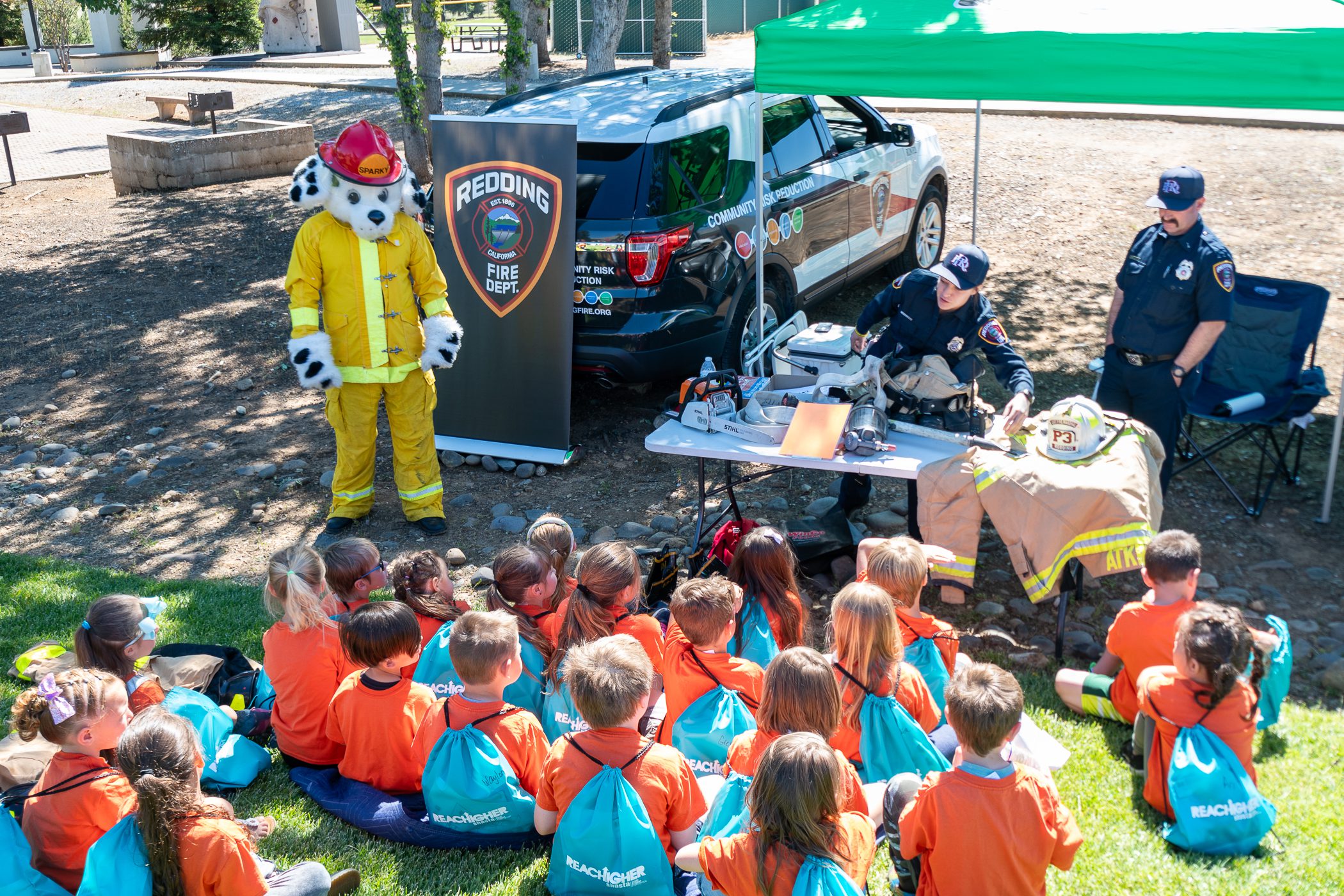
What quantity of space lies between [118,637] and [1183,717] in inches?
141

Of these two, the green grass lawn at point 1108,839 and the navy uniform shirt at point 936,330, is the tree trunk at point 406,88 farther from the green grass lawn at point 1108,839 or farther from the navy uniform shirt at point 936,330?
the green grass lawn at point 1108,839

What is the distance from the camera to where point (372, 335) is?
605 centimetres

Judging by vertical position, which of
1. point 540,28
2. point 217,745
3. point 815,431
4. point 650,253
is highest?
point 540,28

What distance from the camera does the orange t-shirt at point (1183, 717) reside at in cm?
356

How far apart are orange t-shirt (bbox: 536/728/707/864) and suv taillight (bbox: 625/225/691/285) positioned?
3673 millimetres

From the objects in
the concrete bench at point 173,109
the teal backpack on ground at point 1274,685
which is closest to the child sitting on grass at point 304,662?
the teal backpack on ground at point 1274,685

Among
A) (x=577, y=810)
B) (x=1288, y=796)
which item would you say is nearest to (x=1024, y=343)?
(x=1288, y=796)

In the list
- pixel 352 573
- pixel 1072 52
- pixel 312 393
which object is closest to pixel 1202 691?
pixel 352 573

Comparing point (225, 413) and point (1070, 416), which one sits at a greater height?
point (1070, 416)

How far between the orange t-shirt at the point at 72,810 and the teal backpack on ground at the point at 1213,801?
3.26 meters

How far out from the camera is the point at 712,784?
3641 millimetres

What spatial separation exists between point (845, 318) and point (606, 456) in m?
2.92

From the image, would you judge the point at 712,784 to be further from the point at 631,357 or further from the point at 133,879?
the point at 631,357

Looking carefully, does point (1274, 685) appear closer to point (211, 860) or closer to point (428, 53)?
point (211, 860)
